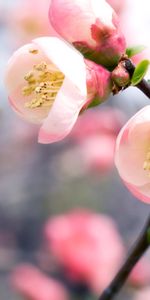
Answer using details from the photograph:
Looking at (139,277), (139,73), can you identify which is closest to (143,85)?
(139,73)

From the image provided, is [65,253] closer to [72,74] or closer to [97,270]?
[97,270]

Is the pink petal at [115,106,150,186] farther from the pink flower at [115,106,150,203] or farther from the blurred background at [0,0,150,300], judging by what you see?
the blurred background at [0,0,150,300]

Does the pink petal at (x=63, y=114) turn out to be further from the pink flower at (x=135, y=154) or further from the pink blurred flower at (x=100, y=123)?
the pink blurred flower at (x=100, y=123)

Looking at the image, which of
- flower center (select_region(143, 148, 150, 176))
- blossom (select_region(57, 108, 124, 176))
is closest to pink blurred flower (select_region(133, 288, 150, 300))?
blossom (select_region(57, 108, 124, 176))

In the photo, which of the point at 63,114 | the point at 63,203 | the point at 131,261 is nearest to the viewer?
the point at 63,114

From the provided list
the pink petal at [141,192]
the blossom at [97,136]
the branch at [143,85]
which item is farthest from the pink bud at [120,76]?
the blossom at [97,136]

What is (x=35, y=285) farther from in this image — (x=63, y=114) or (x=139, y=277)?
(x=63, y=114)

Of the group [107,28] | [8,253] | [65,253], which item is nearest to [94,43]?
[107,28]
